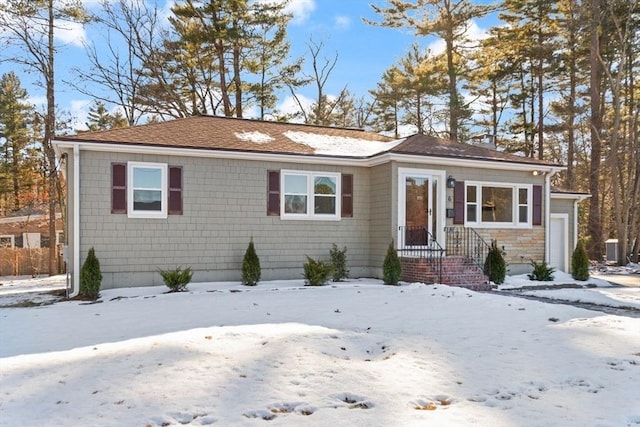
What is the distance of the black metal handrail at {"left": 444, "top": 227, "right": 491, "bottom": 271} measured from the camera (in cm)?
1238

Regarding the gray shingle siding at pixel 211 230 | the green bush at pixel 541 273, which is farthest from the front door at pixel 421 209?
the green bush at pixel 541 273

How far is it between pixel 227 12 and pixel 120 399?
20.3m

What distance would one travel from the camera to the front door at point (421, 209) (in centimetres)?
1217

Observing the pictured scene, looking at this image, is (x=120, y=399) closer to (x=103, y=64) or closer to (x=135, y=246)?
(x=135, y=246)

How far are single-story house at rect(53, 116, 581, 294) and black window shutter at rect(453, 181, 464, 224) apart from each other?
3cm

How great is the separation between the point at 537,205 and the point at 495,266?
2.98 meters

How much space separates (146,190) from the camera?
10.5m

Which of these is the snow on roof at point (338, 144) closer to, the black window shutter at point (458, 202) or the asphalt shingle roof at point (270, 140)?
the asphalt shingle roof at point (270, 140)

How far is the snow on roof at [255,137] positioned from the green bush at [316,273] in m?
3.50

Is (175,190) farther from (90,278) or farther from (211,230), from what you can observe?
(90,278)

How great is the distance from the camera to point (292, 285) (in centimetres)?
1077

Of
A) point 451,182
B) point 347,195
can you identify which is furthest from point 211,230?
point 451,182

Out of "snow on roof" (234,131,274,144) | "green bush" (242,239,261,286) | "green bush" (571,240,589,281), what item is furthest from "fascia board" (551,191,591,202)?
"green bush" (242,239,261,286)

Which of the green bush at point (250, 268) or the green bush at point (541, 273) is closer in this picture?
the green bush at point (250, 268)
